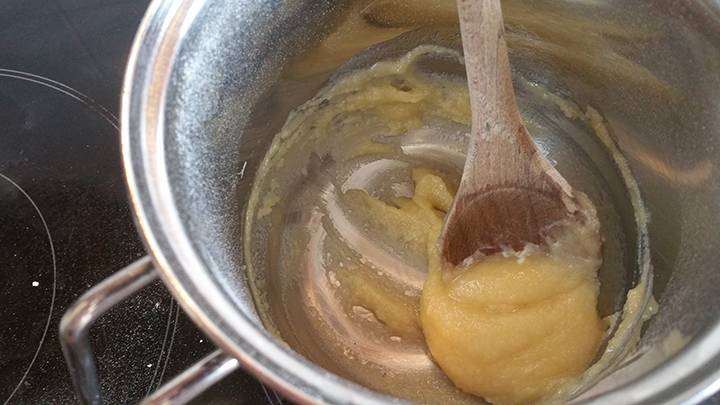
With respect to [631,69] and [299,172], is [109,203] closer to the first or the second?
[299,172]

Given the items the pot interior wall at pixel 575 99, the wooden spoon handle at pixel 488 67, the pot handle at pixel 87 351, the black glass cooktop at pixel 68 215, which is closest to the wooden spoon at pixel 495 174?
the wooden spoon handle at pixel 488 67

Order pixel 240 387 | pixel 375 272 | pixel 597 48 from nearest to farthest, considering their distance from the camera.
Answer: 1. pixel 240 387
2. pixel 597 48
3. pixel 375 272

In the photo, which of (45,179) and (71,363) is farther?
(45,179)

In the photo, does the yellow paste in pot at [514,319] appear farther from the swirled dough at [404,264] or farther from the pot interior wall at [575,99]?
the pot interior wall at [575,99]

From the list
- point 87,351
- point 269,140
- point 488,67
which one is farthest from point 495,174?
point 87,351

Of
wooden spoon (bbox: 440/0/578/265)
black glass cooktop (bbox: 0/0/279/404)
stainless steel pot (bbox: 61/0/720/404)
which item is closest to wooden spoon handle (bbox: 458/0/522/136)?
wooden spoon (bbox: 440/0/578/265)

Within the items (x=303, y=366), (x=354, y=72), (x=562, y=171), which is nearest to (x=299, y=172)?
(x=354, y=72)
